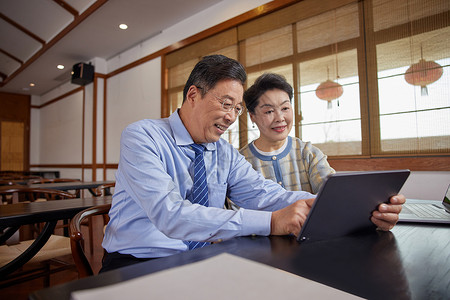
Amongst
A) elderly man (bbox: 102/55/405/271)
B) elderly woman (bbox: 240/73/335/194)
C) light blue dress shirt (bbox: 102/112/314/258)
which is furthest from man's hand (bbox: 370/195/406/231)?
elderly woman (bbox: 240/73/335/194)

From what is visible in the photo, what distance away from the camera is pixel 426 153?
275 cm

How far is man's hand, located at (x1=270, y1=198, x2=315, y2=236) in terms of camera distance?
0.79 metres

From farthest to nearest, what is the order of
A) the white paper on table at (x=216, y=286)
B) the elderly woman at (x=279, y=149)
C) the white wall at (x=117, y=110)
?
the white wall at (x=117, y=110), the elderly woman at (x=279, y=149), the white paper on table at (x=216, y=286)

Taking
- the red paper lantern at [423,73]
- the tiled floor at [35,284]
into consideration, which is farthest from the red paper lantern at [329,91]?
the tiled floor at [35,284]

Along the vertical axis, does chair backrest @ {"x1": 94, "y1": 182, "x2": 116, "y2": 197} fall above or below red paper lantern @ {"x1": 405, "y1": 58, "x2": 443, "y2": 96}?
below

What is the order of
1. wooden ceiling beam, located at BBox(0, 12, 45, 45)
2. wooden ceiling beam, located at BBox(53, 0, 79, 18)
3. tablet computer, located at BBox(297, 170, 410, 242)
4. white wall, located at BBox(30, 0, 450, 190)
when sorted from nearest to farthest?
tablet computer, located at BBox(297, 170, 410, 242)
white wall, located at BBox(30, 0, 450, 190)
wooden ceiling beam, located at BBox(53, 0, 79, 18)
wooden ceiling beam, located at BBox(0, 12, 45, 45)

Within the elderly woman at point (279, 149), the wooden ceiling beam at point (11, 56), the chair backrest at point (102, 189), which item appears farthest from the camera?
the wooden ceiling beam at point (11, 56)

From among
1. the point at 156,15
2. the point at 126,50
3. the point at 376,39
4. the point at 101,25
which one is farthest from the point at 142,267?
the point at 126,50

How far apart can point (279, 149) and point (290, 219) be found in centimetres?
100

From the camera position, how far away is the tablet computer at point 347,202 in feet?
2.18

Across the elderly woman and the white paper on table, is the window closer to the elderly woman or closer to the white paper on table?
the elderly woman

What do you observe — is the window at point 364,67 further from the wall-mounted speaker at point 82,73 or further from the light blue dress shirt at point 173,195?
the wall-mounted speaker at point 82,73

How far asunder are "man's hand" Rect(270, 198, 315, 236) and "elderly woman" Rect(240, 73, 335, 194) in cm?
84

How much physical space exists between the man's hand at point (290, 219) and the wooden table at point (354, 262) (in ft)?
0.11
